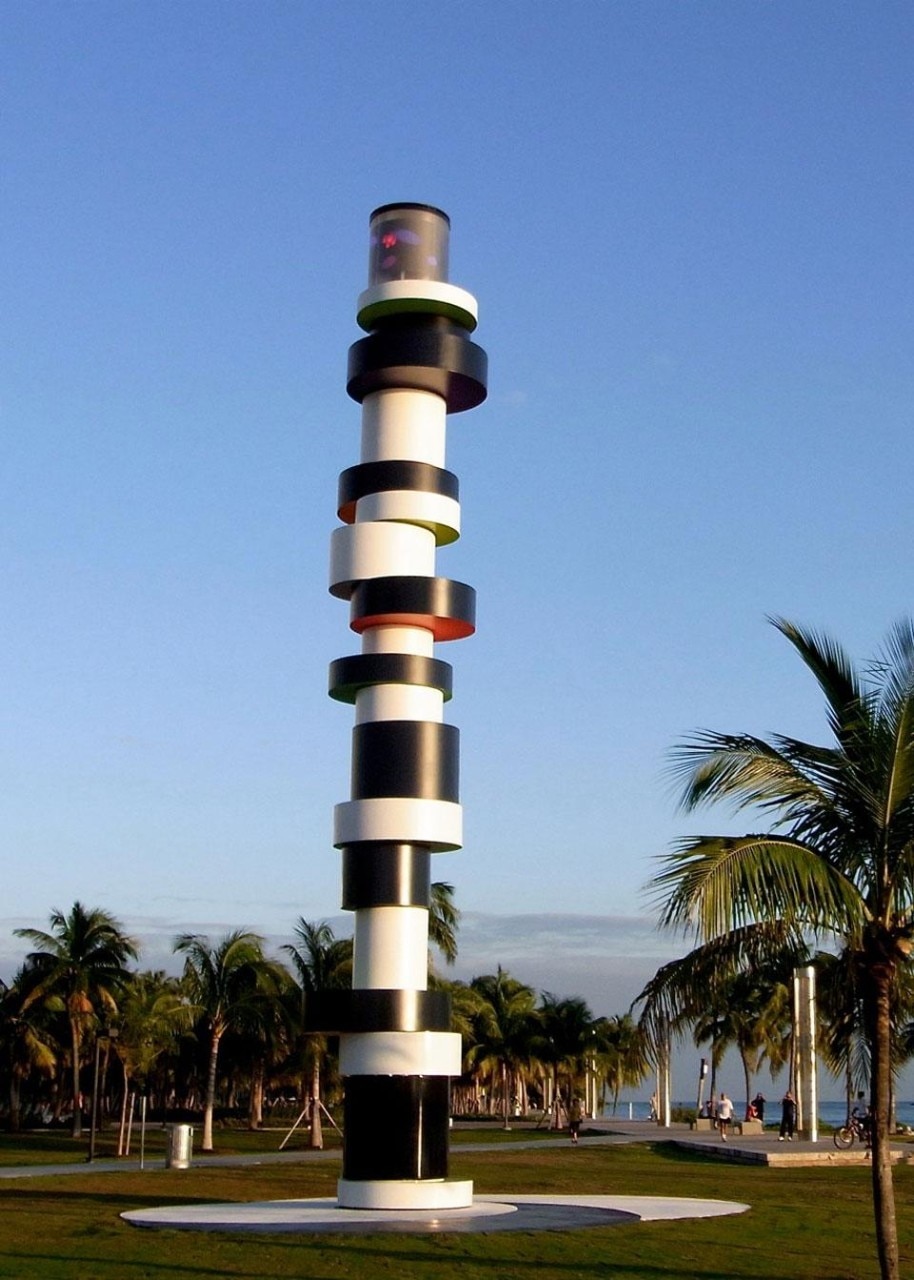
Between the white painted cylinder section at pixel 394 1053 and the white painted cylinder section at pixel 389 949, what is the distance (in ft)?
2.74

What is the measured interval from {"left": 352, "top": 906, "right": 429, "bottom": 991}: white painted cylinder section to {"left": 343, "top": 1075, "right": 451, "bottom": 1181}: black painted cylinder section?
159 centimetres

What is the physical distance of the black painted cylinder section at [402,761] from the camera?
28.2 metres

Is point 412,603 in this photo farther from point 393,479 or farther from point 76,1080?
point 76,1080

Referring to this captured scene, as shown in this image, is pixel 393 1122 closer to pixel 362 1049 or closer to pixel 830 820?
pixel 362 1049

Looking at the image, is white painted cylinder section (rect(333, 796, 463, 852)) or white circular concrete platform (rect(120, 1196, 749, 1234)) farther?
white painted cylinder section (rect(333, 796, 463, 852))

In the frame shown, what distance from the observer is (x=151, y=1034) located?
59656mm

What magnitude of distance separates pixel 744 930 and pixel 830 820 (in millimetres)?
1608

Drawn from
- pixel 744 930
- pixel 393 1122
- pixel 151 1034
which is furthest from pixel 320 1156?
pixel 744 930

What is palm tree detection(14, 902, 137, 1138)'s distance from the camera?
212 feet

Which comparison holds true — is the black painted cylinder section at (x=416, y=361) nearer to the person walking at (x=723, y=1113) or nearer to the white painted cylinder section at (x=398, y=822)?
the white painted cylinder section at (x=398, y=822)

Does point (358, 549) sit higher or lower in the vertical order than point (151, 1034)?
higher

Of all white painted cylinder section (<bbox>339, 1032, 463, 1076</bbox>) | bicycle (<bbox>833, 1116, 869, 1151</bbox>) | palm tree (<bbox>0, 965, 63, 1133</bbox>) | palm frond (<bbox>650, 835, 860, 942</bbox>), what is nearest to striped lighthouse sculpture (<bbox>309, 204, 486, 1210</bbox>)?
white painted cylinder section (<bbox>339, 1032, 463, 1076</bbox>)

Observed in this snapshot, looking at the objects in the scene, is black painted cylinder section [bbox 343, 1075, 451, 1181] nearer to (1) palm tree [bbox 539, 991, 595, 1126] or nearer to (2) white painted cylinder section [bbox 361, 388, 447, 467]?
(2) white painted cylinder section [bbox 361, 388, 447, 467]

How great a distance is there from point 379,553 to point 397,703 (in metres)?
2.79
